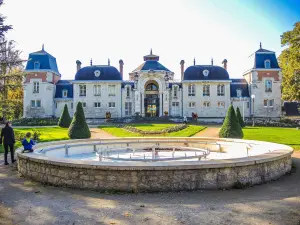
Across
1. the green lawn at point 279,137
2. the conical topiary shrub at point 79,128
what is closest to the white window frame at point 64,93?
the conical topiary shrub at point 79,128

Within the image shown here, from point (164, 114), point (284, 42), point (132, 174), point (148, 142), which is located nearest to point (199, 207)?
point (132, 174)

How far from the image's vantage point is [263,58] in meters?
42.2

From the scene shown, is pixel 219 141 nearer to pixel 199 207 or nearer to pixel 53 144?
pixel 53 144

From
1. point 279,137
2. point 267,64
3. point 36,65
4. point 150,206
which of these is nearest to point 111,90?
point 36,65

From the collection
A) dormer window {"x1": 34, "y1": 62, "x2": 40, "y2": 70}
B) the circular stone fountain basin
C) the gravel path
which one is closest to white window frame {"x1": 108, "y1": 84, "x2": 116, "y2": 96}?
dormer window {"x1": 34, "y1": 62, "x2": 40, "y2": 70}

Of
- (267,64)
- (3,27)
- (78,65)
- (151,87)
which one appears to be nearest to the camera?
(3,27)

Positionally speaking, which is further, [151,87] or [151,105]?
[151,87]

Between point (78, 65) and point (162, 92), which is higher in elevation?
point (78, 65)

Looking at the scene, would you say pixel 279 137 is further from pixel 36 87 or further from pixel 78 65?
pixel 78 65

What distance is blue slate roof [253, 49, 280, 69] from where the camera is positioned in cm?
4175

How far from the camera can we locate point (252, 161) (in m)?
7.36

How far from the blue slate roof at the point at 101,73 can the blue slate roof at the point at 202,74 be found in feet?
35.4

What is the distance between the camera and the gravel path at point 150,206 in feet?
16.4

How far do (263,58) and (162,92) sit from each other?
16.5m
